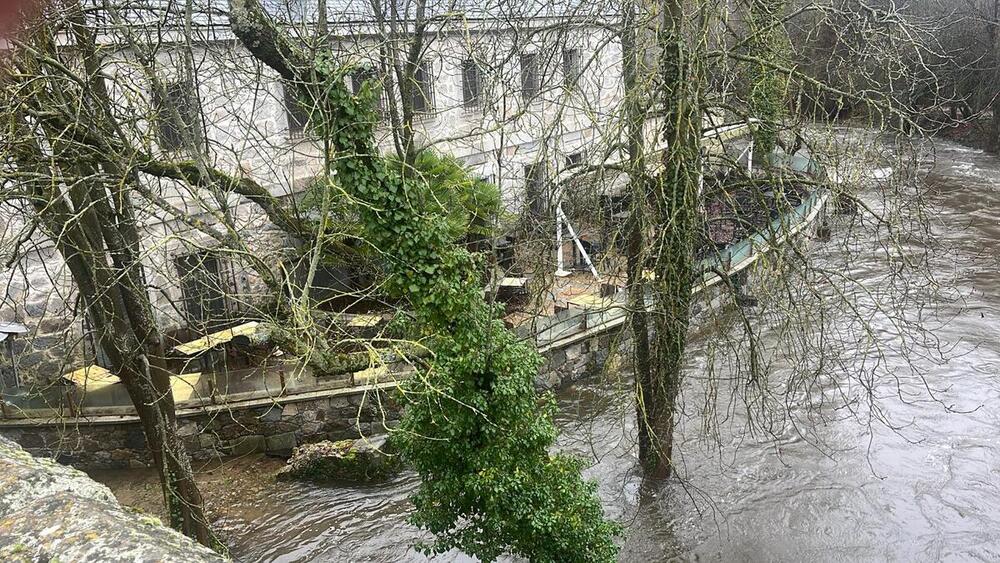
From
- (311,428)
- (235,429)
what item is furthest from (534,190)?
(235,429)

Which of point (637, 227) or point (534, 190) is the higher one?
point (534, 190)

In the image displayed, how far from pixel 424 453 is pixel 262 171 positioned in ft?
29.8

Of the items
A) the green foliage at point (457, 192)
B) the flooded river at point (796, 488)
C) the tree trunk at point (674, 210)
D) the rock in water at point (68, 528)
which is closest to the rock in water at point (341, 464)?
the flooded river at point (796, 488)

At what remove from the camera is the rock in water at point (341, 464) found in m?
11.4

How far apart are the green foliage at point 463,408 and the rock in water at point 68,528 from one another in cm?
550

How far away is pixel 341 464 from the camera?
37.4 ft

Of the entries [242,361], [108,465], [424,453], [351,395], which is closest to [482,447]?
[424,453]

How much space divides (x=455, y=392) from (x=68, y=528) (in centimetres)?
620

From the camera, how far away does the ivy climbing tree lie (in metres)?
7.84

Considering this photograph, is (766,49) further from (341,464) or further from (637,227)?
(341,464)

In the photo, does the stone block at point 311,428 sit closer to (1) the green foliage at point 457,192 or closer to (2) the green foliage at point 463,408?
(1) the green foliage at point 457,192

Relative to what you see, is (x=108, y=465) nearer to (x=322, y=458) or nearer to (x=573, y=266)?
(x=322, y=458)

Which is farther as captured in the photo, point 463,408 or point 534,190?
point 534,190

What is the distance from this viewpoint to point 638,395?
27.7 ft
